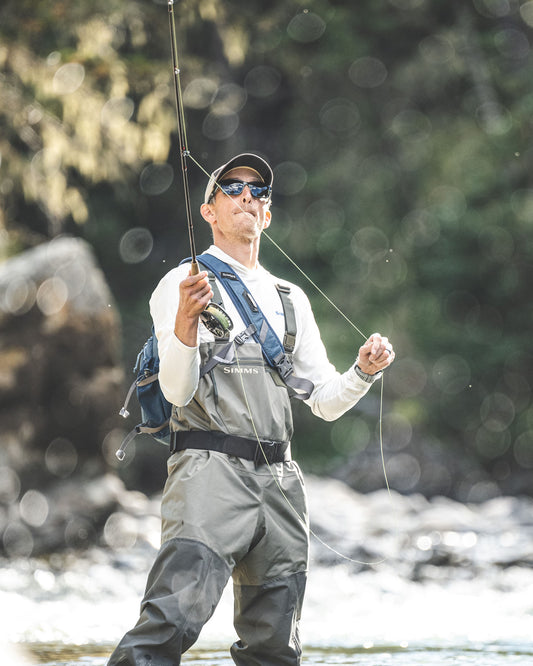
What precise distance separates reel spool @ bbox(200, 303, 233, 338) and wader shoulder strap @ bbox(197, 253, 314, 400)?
12 cm

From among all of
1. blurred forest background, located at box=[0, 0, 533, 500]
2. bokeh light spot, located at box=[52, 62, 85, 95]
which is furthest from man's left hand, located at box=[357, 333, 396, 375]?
bokeh light spot, located at box=[52, 62, 85, 95]

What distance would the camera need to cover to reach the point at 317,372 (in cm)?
362

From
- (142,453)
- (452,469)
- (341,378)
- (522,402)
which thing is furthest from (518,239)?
(341,378)

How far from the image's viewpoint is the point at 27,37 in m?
10.8

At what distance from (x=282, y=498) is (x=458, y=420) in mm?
11502

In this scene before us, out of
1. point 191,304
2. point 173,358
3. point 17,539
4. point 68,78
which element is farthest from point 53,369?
point 191,304

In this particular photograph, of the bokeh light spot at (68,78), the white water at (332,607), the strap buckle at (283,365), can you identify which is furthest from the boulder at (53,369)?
the strap buckle at (283,365)

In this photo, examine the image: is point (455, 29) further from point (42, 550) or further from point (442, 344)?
point (42, 550)

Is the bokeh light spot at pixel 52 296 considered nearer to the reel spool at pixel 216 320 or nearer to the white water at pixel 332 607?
the white water at pixel 332 607

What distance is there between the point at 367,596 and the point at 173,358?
4.52m

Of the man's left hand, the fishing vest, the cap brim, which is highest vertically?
the cap brim

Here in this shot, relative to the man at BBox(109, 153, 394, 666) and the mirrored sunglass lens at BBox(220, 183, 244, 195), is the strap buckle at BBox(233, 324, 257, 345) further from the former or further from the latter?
the mirrored sunglass lens at BBox(220, 183, 244, 195)

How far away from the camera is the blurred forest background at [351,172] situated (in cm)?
1130

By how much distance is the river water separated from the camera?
15.6 feet
